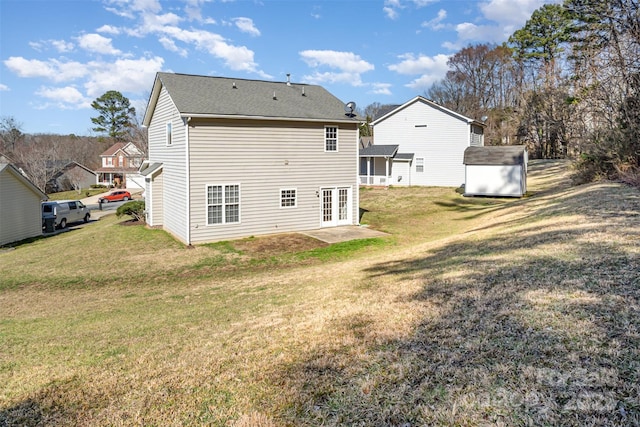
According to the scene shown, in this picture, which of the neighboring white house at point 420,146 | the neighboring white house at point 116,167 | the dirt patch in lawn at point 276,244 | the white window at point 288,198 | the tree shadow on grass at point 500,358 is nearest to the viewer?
the tree shadow on grass at point 500,358

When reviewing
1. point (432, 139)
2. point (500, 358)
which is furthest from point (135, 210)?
point (432, 139)

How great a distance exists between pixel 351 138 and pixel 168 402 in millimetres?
17322

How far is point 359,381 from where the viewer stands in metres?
4.31

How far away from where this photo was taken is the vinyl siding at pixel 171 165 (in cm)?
1688

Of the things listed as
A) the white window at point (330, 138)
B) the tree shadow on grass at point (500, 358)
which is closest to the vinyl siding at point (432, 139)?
the white window at point (330, 138)

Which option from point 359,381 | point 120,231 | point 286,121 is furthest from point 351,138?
point 359,381

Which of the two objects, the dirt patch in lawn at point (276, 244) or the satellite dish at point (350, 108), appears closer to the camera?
the dirt patch in lawn at point (276, 244)

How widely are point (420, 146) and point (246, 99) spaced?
2212 cm

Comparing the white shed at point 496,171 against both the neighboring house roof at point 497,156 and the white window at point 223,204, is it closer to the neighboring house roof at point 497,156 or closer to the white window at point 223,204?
the neighboring house roof at point 497,156

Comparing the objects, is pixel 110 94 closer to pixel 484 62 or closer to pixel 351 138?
pixel 484 62

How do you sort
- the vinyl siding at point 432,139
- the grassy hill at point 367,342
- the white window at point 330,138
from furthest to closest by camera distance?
the vinyl siding at point 432,139 < the white window at point 330,138 < the grassy hill at point 367,342

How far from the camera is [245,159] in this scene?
17.6m

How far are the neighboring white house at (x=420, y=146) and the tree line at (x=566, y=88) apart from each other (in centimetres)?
618

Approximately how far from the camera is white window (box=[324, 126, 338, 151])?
1967 centimetres
